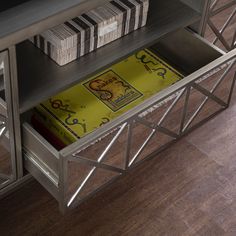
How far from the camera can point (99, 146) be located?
1.38 m

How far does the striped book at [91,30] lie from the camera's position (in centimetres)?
140

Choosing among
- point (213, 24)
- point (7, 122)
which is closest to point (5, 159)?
point (7, 122)

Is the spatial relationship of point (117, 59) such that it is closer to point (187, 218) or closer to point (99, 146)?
point (99, 146)

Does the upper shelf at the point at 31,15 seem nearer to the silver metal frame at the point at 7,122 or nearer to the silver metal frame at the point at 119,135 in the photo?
the silver metal frame at the point at 7,122

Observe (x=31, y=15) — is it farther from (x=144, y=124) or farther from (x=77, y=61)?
(x=144, y=124)

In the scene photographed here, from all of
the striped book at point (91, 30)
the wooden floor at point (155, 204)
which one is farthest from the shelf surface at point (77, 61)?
the wooden floor at point (155, 204)

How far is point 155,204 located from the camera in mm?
1515

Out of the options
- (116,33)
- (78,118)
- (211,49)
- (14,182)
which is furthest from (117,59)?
(14,182)

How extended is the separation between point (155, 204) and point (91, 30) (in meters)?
0.49

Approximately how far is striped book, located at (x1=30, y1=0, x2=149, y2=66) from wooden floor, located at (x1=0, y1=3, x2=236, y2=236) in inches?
14.5

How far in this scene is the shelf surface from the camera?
1.37 m

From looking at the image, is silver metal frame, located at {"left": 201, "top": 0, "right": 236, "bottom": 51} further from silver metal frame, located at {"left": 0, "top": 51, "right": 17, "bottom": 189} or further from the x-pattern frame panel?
silver metal frame, located at {"left": 0, "top": 51, "right": 17, "bottom": 189}

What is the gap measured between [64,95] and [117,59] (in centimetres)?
21

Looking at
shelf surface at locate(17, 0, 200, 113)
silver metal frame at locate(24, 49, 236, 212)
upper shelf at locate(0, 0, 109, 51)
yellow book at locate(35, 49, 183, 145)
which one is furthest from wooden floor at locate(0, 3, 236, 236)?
upper shelf at locate(0, 0, 109, 51)
